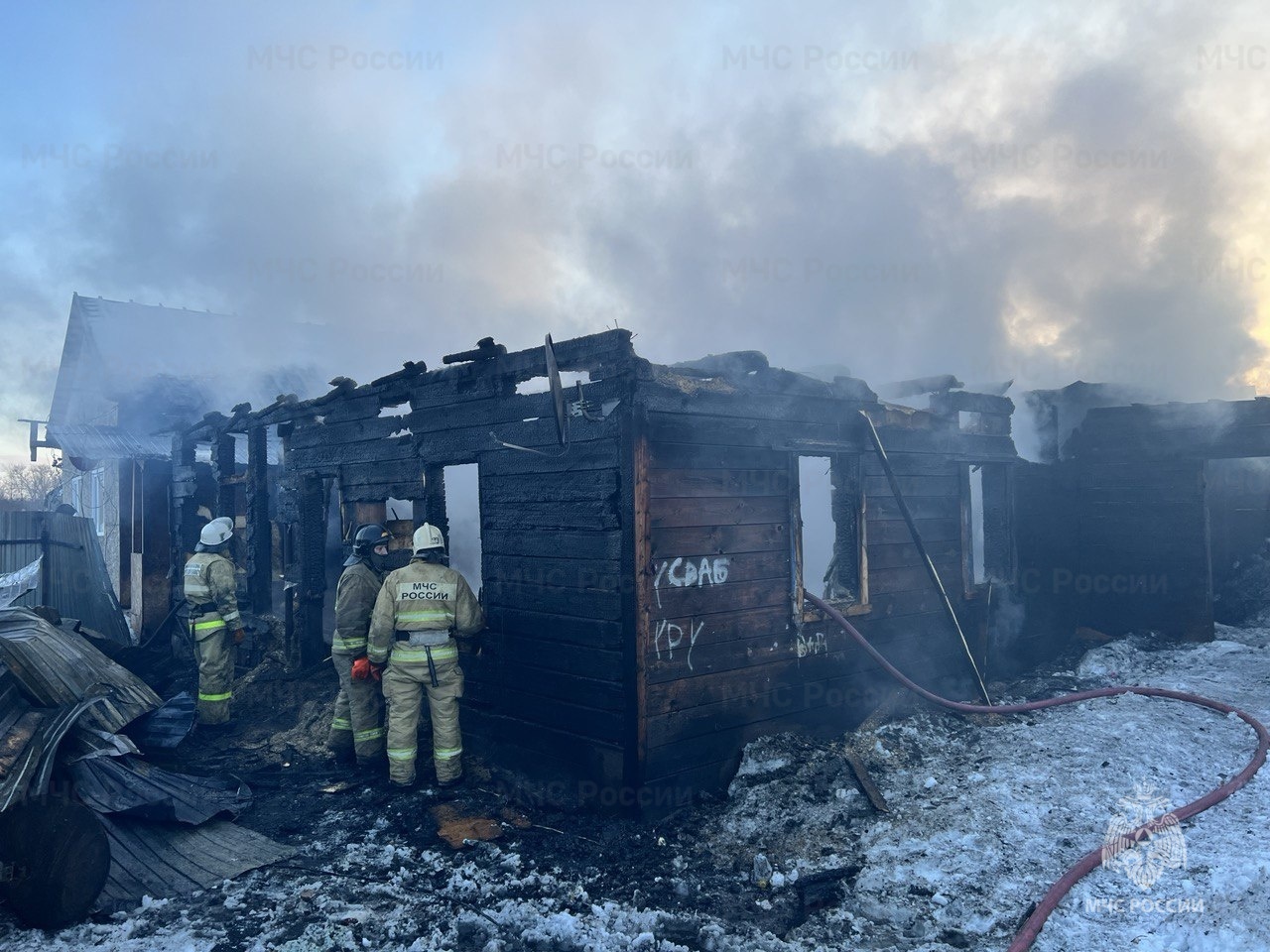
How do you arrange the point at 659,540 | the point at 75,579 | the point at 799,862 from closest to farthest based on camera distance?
the point at 799,862 → the point at 659,540 → the point at 75,579

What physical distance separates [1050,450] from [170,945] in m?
12.2

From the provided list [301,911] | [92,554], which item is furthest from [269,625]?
[301,911]

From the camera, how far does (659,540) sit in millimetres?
5836

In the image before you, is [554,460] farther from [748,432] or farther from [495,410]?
[748,432]

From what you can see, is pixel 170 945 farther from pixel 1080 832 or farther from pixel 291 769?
pixel 1080 832

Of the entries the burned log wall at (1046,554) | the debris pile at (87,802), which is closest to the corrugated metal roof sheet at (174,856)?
the debris pile at (87,802)

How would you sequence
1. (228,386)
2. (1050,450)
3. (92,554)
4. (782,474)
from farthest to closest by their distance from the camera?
1. (228,386)
2. (92,554)
3. (1050,450)
4. (782,474)

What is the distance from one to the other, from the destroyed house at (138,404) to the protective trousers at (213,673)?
4498 mm

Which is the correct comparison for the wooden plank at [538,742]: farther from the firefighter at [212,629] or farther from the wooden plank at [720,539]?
the firefighter at [212,629]

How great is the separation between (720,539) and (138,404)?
13.3 meters

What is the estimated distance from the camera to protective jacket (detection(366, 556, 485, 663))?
6.34m

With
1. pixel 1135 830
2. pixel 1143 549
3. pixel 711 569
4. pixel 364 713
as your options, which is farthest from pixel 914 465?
pixel 364 713

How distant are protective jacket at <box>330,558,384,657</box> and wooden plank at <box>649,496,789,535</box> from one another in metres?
3.11

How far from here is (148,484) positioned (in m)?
12.4
